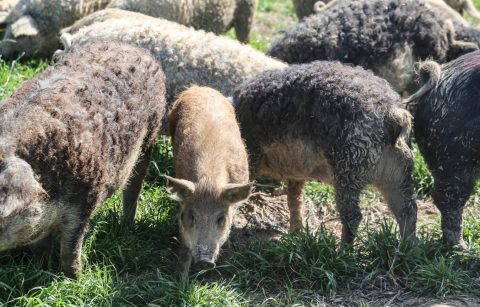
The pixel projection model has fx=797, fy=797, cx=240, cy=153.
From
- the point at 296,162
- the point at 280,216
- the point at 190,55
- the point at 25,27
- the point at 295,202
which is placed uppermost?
the point at 190,55

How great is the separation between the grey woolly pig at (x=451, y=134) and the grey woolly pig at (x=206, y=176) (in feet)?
5.06

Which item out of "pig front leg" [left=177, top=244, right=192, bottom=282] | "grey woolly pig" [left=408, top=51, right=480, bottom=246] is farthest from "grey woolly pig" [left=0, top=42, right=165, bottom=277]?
"grey woolly pig" [left=408, top=51, right=480, bottom=246]

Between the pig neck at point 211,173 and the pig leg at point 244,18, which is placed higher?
the pig neck at point 211,173

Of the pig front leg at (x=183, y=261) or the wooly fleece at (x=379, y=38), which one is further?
the wooly fleece at (x=379, y=38)

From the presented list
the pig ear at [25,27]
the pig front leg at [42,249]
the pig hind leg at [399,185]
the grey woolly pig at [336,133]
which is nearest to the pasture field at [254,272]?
the pig front leg at [42,249]

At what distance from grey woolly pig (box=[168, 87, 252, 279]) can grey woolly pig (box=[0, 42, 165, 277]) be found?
35 cm

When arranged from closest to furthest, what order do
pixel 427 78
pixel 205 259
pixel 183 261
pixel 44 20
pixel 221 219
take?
pixel 205 259
pixel 221 219
pixel 183 261
pixel 427 78
pixel 44 20

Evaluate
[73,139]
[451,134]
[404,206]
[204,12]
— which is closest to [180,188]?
[73,139]

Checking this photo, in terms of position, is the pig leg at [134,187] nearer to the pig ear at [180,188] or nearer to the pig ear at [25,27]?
the pig ear at [180,188]

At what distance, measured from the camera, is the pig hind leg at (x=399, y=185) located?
617 centimetres

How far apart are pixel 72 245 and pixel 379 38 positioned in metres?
4.15

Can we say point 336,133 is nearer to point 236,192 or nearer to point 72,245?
point 236,192

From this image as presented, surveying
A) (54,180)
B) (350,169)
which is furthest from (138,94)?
(350,169)

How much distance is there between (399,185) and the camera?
248 inches
